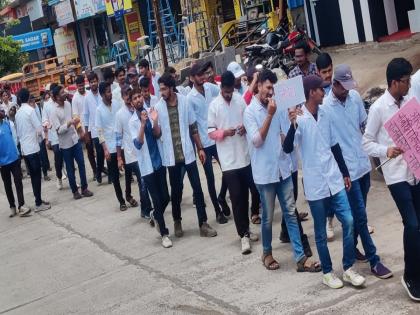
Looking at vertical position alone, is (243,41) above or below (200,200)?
above

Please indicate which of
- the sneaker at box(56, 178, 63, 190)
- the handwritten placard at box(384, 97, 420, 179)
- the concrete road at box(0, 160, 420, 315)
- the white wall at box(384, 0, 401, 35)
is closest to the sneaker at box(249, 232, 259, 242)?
the concrete road at box(0, 160, 420, 315)

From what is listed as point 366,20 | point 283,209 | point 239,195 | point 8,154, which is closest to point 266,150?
point 283,209

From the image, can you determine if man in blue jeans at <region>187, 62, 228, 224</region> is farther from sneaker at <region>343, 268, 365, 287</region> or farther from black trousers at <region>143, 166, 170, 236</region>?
sneaker at <region>343, 268, 365, 287</region>

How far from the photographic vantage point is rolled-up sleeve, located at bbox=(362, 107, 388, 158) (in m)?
5.33

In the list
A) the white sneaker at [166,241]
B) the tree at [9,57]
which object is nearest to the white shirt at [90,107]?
the white sneaker at [166,241]

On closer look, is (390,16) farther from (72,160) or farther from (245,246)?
(245,246)

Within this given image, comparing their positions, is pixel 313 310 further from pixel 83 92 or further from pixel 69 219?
pixel 83 92

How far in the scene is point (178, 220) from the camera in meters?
8.43

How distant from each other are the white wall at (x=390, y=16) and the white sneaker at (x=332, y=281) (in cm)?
1140

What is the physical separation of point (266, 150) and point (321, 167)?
0.90 meters

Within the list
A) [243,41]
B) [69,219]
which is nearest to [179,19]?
[243,41]

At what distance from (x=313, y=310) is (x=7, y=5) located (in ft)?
124

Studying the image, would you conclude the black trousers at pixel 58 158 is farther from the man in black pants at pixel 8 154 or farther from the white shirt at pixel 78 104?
the man in black pants at pixel 8 154

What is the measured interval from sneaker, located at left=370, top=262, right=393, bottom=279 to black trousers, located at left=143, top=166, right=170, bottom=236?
116 inches
